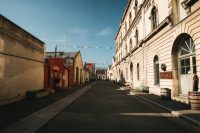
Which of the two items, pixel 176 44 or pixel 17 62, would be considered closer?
pixel 176 44

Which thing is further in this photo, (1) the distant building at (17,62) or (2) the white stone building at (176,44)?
(1) the distant building at (17,62)

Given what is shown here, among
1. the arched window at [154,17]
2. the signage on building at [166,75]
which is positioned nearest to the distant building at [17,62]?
the signage on building at [166,75]

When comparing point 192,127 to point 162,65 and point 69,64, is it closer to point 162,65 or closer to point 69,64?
point 162,65

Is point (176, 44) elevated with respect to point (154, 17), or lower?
lower

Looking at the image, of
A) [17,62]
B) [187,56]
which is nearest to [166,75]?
[187,56]

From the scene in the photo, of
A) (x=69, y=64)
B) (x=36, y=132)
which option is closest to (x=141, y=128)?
(x=36, y=132)

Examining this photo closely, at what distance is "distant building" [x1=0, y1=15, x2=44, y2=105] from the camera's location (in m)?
12.1

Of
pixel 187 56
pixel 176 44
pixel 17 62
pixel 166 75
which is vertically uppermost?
pixel 176 44

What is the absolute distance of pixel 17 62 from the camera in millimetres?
13984

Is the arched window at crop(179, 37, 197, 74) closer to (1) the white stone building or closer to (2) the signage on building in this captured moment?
(1) the white stone building

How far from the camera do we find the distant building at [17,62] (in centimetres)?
1214

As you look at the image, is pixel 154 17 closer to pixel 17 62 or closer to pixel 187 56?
pixel 187 56

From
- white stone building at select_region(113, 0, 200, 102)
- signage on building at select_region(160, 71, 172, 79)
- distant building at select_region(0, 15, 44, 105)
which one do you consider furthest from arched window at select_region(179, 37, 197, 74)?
distant building at select_region(0, 15, 44, 105)

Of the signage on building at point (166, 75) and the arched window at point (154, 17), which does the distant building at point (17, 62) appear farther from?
the arched window at point (154, 17)
